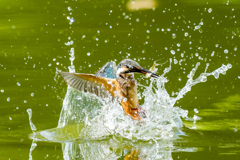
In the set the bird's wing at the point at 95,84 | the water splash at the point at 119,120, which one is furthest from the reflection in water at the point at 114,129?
the bird's wing at the point at 95,84

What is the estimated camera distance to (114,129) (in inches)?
137

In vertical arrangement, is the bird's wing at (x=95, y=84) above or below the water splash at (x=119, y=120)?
above

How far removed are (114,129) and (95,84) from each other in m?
0.39

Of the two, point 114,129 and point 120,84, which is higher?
point 120,84

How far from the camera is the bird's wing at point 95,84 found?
3.39 metres

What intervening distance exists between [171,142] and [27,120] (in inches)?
59.6

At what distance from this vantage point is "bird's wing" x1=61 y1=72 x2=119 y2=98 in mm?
3395

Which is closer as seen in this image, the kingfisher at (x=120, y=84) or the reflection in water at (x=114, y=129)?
the reflection in water at (x=114, y=129)

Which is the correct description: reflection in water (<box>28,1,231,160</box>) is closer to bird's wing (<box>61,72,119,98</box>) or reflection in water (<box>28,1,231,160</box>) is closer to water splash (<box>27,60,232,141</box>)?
water splash (<box>27,60,232,141</box>)

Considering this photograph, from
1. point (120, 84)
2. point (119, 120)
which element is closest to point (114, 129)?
point (119, 120)

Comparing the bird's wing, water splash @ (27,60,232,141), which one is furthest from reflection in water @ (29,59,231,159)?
the bird's wing

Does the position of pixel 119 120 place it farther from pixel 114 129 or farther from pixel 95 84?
pixel 95 84

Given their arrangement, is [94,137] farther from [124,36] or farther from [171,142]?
[124,36]

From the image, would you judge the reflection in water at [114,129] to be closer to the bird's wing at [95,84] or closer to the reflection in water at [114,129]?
the reflection in water at [114,129]
